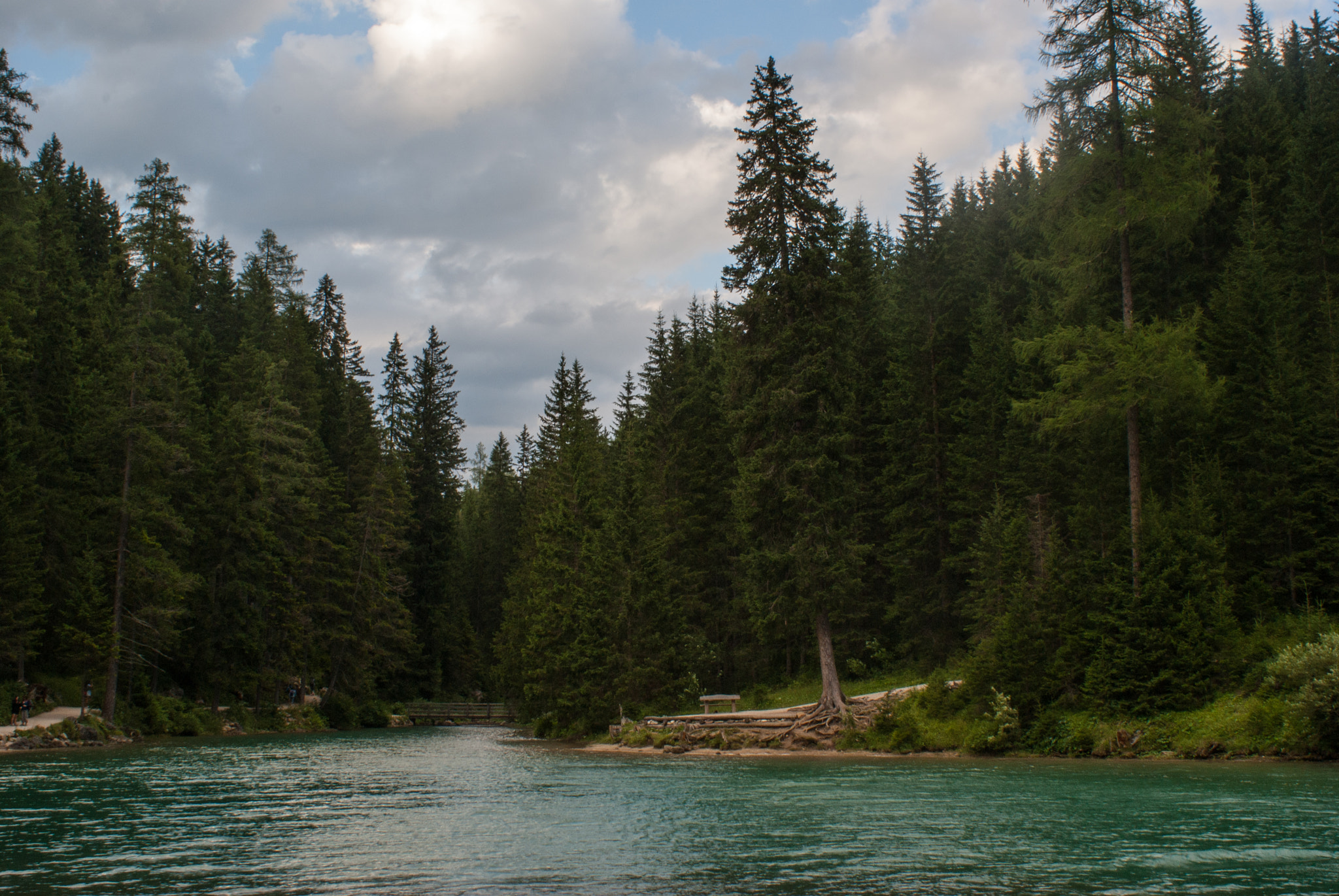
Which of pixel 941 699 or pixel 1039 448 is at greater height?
pixel 1039 448

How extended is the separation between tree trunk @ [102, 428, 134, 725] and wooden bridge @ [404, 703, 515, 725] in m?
27.4

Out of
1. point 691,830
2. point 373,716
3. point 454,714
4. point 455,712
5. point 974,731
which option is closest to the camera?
point 691,830

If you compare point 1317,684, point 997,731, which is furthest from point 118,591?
point 1317,684

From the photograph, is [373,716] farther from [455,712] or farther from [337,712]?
[455,712]

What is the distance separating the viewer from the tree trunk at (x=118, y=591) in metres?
39.2

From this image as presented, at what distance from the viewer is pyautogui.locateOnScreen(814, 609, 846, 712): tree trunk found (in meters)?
29.7

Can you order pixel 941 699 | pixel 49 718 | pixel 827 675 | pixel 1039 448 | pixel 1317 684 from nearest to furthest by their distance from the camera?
pixel 1317 684 < pixel 941 699 < pixel 827 675 < pixel 49 718 < pixel 1039 448

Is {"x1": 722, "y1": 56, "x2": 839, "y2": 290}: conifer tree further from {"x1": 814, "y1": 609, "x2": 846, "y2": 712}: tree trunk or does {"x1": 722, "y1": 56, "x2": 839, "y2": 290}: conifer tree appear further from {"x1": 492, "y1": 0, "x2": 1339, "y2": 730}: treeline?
{"x1": 814, "y1": 609, "x2": 846, "y2": 712}: tree trunk

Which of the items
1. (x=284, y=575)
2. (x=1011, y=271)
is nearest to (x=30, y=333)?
(x=284, y=575)

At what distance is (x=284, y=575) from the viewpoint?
180ft

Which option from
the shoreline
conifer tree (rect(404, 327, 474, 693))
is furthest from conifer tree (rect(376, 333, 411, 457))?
the shoreline

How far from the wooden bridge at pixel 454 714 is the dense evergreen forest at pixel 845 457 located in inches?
93.1

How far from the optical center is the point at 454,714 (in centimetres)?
6744

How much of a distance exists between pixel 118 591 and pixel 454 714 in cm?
3151
